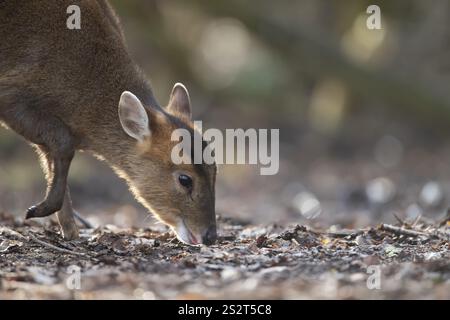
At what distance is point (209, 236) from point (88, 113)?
1737 mm

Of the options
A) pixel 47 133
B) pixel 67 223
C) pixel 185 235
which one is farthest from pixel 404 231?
pixel 47 133

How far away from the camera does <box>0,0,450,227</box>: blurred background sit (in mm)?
14367

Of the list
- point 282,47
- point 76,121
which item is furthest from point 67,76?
point 282,47

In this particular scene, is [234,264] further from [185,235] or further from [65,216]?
[65,216]

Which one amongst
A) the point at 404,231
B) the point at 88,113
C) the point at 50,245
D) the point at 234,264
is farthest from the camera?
the point at 88,113

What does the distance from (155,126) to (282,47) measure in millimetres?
8438

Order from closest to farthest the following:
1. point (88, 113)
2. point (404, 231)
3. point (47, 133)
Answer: point (404, 231) → point (47, 133) → point (88, 113)

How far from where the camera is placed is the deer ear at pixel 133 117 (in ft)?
27.7

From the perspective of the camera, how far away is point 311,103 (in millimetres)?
20375

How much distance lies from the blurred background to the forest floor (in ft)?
13.4

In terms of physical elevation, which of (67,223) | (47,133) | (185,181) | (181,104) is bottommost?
(67,223)

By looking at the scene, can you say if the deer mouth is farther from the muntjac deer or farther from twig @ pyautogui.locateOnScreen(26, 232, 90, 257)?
twig @ pyautogui.locateOnScreen(26, 232, 90, 257)

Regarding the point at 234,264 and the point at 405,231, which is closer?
the point at 234,264

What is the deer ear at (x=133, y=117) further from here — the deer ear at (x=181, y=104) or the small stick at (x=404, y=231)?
the small stick at (x=404, y=231)
